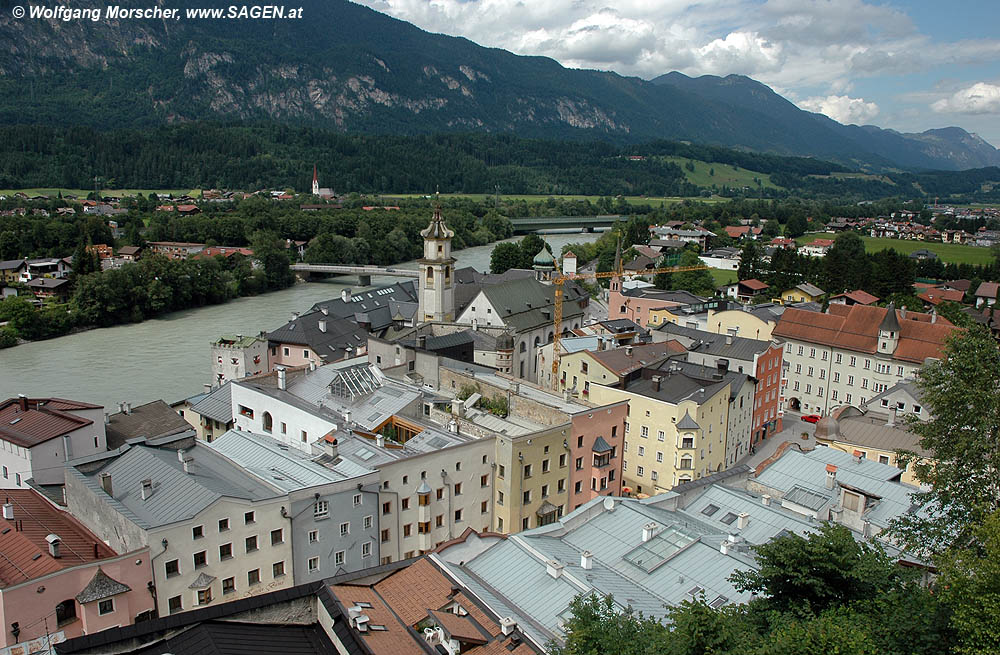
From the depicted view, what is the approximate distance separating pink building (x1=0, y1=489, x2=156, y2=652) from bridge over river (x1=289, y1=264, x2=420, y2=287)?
59.5m

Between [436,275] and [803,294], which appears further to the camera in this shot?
[803,294]

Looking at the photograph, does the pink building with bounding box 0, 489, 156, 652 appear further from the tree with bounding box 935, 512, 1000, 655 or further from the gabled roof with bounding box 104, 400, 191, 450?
the tree with bounding box 935, 512, 1000, 655

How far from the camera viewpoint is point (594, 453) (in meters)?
22.5

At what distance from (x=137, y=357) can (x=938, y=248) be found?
297 feet

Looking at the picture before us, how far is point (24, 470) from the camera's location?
19141 millimetres

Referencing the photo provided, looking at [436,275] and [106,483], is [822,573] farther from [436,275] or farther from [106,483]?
[436,275]

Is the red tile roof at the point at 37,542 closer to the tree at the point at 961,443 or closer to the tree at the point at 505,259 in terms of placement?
the tree at the point at 961,443

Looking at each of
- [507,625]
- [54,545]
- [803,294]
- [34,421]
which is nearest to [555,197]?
[803,294]

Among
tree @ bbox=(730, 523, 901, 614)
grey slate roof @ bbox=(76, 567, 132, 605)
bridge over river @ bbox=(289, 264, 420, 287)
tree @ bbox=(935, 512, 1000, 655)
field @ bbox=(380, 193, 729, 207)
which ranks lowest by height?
bridge over river @ bbox=(289, 264, 420, 287)

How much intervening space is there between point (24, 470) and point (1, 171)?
121m

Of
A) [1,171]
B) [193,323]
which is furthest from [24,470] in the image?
[1,171]

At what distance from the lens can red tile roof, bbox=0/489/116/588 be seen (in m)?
12.9

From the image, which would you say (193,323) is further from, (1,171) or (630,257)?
(1,171)

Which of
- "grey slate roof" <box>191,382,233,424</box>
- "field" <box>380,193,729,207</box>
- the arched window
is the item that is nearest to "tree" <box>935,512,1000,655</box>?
the arched window
